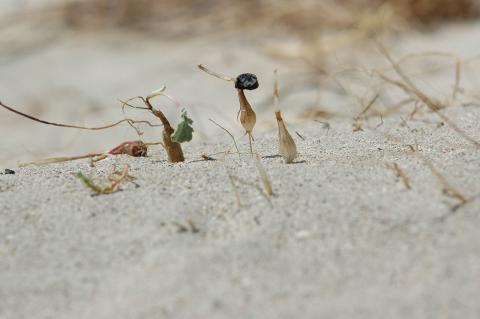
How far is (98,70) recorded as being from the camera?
3.70 m

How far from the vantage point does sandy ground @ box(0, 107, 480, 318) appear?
2.98 ft

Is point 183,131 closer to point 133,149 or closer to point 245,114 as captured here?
point 245,114

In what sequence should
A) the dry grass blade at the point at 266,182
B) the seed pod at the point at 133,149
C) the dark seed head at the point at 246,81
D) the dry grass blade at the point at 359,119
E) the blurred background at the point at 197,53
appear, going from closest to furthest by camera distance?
the dry grass blade at the point at 266,182 < the dark seed head at the point at 246,81 < the seed pod at the point at 133,149 < the dry grass blade at the point at 359,119 < the blurred background at the point at 197,53

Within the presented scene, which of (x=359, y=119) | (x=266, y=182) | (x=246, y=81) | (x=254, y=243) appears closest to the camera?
(x=254, y=243)

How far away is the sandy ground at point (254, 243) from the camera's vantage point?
0.91 m

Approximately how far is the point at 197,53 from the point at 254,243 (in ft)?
9.49

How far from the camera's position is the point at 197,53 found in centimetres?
383

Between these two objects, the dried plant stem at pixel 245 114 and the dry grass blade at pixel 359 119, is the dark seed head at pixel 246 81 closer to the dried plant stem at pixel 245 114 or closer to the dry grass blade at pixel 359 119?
the dried plant stem at pixel 245 114

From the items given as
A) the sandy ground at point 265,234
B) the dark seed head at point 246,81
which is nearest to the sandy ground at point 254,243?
the sandy ground at point 265,234

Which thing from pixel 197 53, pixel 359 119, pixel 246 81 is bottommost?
pixel 359 119

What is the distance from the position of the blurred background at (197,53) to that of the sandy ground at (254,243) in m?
1.29

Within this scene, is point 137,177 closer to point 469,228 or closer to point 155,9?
point 469,228

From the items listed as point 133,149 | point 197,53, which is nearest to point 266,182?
point 133,149

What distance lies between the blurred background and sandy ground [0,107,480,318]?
1292 mm
